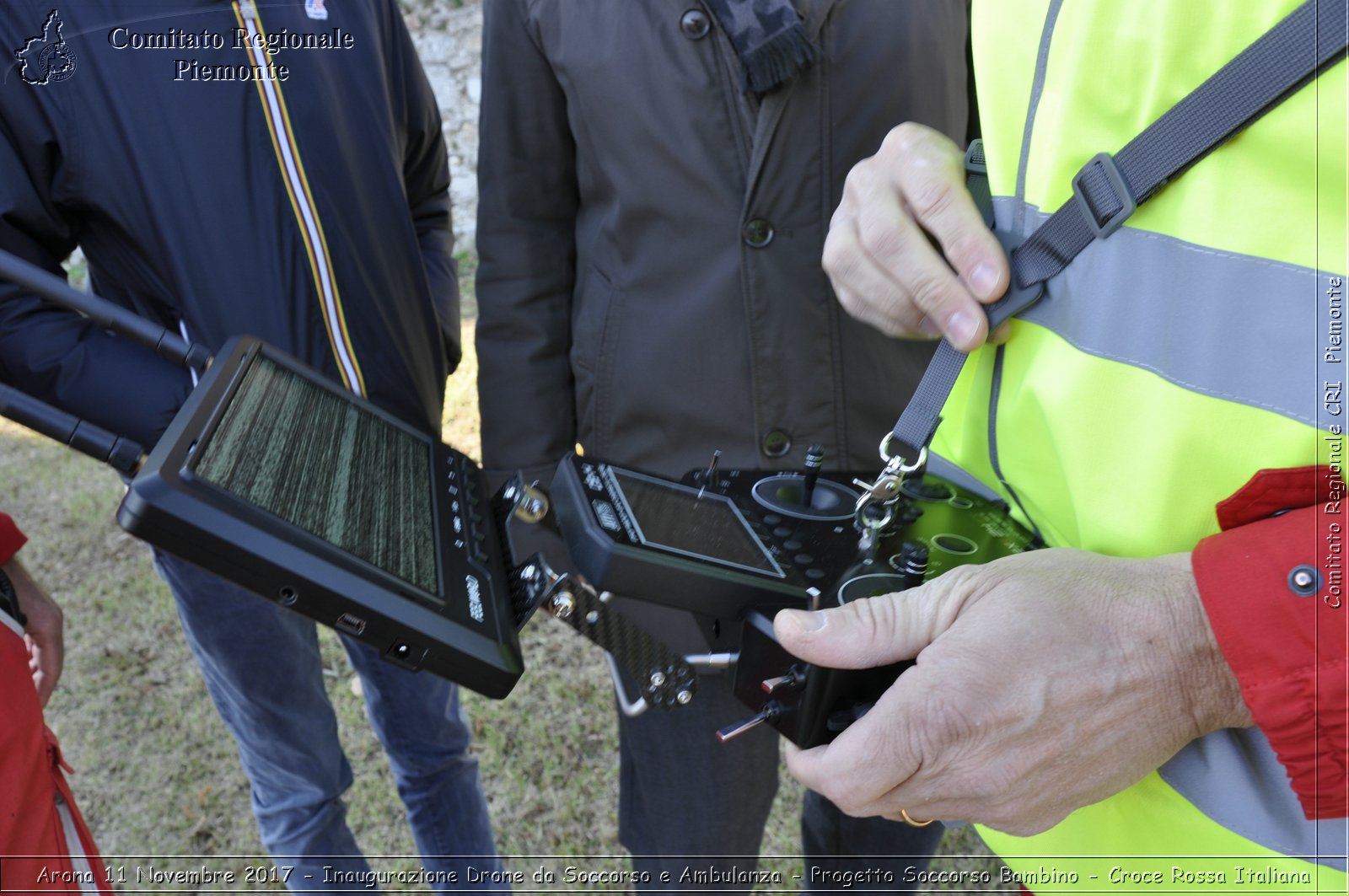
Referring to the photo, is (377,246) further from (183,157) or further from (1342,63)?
(1342,63)

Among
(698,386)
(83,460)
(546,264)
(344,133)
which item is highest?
(344,133)

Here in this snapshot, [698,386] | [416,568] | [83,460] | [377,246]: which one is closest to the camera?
[416,568]

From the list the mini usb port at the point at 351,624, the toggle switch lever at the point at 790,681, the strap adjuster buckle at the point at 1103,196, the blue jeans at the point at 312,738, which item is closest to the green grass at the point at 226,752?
the blue jeans at the point at 312,738

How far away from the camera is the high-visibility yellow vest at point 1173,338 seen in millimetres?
612

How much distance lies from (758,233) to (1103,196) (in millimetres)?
620

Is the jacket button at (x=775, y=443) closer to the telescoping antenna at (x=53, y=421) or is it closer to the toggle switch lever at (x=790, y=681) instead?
the toggle switch lever at (x=790, y=681)

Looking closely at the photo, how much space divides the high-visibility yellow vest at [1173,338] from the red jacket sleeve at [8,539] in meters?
1.28

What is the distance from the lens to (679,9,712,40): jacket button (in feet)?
4.00

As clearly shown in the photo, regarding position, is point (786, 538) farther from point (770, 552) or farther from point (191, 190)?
point (191, 190)

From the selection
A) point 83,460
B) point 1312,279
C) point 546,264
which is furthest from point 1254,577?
point 83,460

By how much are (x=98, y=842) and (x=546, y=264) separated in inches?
81.1

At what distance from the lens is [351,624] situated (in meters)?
0.67

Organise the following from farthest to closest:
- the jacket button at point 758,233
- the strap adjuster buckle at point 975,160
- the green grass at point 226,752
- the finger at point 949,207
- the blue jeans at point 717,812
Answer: the green grass at point 226,752, the blue jeans at point 717,812, the jacket button at point 758,233, the strap adjuster buckle at point 975,160, the finger at point 949,207

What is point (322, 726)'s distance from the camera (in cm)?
179
